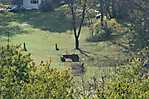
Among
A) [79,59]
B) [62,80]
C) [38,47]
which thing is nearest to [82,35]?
[38,47]

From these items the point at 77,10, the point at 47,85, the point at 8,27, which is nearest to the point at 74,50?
the point at 77,10

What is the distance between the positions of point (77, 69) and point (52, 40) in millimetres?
14605

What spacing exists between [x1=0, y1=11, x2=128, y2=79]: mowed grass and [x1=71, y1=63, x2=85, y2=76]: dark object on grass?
0.52 meters

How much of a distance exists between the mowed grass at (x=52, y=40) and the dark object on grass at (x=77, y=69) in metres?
0.52

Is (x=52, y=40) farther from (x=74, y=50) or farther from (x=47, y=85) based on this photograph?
(x=47, y=85)

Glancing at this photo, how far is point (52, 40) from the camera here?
5481 cm

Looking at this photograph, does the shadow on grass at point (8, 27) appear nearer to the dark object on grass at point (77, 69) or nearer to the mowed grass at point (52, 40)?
the mowed grass at point (52, 40)

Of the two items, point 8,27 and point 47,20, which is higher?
point 47,20

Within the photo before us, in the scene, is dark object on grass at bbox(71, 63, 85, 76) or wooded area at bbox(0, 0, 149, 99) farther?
dark object on grass at bbox(71, 63, 85, 76)

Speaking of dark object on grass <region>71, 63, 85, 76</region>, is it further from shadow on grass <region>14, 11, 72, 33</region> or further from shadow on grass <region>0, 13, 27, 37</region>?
shadow on grass <region>14, 11, 72, 33</region>

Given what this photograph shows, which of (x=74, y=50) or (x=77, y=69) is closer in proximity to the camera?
(x=77, y=69)

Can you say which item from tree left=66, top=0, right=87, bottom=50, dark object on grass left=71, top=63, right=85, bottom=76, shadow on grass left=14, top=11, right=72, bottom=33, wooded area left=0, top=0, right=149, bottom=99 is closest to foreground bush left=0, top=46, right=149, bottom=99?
wooded area left=0, top=0, right=149, bottom=99

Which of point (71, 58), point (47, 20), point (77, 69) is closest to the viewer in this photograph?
point (77, 69)

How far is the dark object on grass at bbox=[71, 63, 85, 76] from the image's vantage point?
39.1 m
